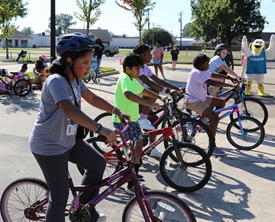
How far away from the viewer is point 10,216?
3.29 m

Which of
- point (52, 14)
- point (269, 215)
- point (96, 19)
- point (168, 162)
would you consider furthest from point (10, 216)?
point (96, 19)

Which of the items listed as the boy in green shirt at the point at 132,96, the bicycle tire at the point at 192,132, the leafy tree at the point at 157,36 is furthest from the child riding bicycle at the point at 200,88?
the leafy tree at the point at 157,36

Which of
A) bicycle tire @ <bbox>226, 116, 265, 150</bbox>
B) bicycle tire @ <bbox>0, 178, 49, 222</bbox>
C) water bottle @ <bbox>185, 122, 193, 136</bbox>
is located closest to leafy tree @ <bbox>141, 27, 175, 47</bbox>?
bicycle tire @ <bbox>226, 116, 265, 150</bbox>

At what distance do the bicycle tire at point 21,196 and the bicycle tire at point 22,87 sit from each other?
8.39m

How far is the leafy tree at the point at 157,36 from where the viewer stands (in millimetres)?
77688

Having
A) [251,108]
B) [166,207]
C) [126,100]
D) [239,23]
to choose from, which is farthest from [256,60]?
[239,23]

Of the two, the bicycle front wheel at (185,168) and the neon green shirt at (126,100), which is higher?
the neon green shirt at (126,100)

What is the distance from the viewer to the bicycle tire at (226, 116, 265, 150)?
607 centimetres

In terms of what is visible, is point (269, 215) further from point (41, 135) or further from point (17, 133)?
point (17, 133)

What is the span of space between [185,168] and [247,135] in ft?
8.48

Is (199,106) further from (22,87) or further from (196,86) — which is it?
(22,87)

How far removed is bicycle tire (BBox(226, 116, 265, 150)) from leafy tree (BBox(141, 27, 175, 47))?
70.9 metres

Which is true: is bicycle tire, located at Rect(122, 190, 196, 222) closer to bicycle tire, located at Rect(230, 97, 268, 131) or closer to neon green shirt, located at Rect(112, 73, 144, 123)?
neon green shirt, located at Rect(112, 73, 144, 123)

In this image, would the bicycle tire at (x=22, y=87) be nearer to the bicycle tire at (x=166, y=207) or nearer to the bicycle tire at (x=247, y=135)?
the bicycle tire at (x=247, y=135)
